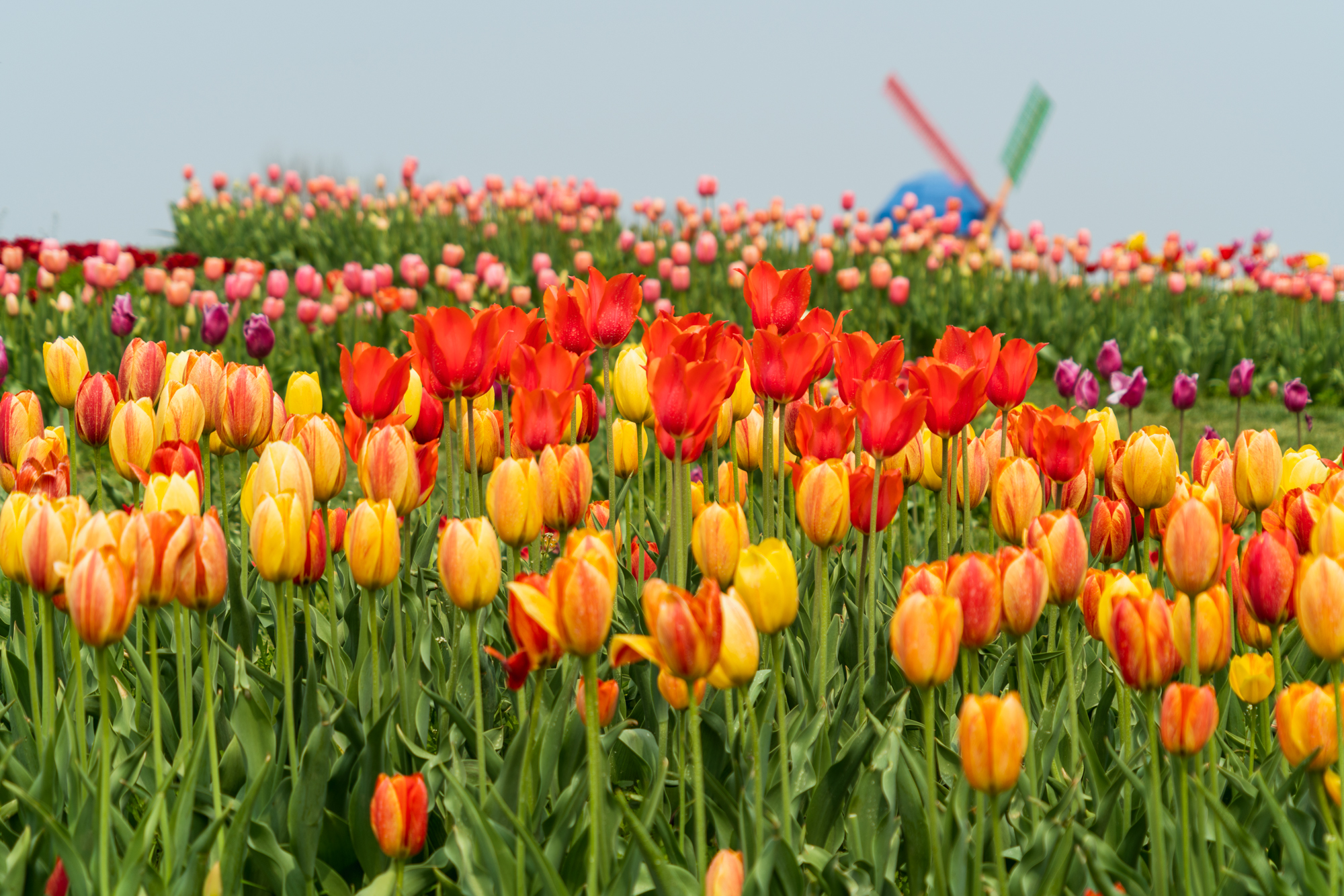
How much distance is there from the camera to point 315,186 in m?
15.2

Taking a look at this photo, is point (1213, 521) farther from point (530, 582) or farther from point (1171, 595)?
point (1171, 595)

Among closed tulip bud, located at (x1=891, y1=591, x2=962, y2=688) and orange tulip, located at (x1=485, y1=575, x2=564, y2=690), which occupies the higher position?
closed tulip bud, located at (x1=891, y1=591, x2=962, y2=688)

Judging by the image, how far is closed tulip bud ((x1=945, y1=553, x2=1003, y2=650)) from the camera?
5.45 feet

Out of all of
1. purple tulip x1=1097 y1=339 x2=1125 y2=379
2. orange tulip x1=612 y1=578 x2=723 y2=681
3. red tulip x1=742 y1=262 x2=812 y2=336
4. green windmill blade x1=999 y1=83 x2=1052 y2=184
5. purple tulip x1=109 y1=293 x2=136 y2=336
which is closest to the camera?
orange tulip x1=612 y1=578 x2=723 y2=681

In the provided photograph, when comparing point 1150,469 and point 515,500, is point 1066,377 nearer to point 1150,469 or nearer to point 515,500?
point 1150,469

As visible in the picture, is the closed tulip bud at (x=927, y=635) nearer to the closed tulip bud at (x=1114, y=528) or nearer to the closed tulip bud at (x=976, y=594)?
the closed tulip bud at (x=976, y=594)

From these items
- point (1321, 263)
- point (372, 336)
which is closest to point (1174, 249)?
point (1321, 263)

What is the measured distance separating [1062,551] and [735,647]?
71cm

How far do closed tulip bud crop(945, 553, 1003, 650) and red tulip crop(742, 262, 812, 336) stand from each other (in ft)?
3.34

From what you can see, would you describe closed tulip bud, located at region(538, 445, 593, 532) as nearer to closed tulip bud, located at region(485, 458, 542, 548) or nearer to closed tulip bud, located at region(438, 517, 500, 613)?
closed tulip bud, located at region(485, 458, 542, 548)

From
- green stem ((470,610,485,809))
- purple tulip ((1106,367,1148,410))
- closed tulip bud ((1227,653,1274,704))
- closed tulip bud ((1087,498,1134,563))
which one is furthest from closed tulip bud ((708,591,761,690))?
purple tulip ((1106,367,1148,410))

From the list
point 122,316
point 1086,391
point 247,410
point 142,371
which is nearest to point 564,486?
point 247,410

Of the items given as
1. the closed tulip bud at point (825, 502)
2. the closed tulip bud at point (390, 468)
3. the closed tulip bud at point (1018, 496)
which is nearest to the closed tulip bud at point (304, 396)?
the closed tulip bud at point (390, 468)

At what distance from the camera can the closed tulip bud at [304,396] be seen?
8.89 ft
